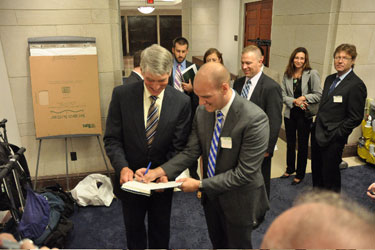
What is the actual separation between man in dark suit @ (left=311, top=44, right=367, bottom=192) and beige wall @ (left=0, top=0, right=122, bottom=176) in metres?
2.31

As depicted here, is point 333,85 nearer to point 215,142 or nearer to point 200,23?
point 215,142

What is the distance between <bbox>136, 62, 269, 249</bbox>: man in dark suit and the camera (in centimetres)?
163

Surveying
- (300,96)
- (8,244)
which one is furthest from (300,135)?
(8,244)

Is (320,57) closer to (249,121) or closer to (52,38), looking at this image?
(249,121)

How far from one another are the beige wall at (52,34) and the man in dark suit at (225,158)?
6.14 feet

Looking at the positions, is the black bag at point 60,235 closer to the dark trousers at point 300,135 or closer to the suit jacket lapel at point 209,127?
the suit jacket lapel at point 209,127

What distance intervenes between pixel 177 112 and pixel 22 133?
7.59 ft

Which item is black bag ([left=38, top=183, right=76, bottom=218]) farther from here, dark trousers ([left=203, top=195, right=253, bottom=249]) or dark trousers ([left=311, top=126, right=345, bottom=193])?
dark trousers ([left=311, top=126, right=345, bottom=193])

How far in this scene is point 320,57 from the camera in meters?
3.99

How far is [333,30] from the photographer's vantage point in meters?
3.83

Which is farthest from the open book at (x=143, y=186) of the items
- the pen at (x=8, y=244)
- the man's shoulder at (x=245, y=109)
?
the pen at (x=8, y=244)

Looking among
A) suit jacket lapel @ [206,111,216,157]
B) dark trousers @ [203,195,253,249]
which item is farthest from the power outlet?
suit jacket lapel @ [206,111,216,157]

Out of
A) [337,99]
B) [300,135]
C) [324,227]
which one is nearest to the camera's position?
[324,227]

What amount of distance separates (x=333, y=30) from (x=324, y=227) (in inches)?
152
